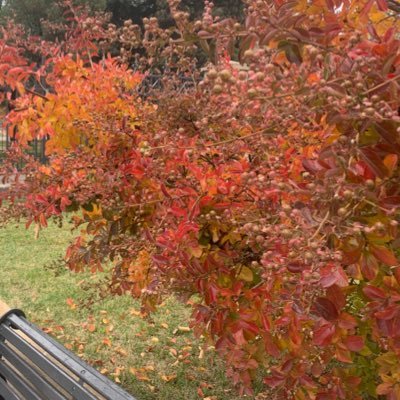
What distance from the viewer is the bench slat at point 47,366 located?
72.3 inches

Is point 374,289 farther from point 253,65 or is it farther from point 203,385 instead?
point 203,385

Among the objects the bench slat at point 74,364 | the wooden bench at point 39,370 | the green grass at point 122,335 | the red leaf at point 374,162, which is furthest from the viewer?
the green grass at point 122,335

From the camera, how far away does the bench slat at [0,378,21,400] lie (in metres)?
2.30

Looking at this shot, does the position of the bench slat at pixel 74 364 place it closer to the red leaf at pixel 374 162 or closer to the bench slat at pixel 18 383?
the bench slat at pixel 18 383

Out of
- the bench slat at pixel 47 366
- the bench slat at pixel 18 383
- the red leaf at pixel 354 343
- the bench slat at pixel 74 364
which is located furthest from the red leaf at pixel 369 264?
the bench slat at pixel 18 383

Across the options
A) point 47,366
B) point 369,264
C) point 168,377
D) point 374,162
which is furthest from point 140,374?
point 374,162

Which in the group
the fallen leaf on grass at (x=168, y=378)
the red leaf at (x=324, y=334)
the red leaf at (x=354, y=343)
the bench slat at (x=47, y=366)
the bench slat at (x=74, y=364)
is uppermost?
the red leaf at (x=324, y=334)

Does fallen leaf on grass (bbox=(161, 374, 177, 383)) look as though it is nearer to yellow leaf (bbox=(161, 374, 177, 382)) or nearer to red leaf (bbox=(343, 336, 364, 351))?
yellow leaf (bbox=(161, 374, 177, 382))

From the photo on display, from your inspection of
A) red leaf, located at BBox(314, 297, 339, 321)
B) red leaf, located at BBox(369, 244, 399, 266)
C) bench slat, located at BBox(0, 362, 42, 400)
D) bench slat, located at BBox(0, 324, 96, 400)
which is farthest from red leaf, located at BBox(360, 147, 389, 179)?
bench slat, located at BBox(0, 362, 42, 400)

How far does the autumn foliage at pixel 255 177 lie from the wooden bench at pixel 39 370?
1.13 ft

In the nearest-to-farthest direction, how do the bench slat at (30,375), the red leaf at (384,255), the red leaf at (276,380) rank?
the red leaf at (384,255) → the red leaf at (276,380) → the bench slat at (30,375)

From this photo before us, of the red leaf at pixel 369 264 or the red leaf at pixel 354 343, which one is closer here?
the red leaf at pixel 369 264

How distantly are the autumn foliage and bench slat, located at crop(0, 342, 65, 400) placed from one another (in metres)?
0.48

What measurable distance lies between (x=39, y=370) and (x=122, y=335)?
6.82ft
